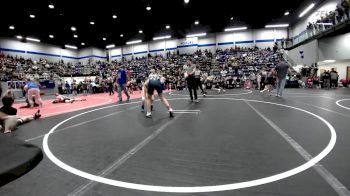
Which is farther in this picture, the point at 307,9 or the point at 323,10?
the point at 307,9

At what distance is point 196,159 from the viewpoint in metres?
3.13

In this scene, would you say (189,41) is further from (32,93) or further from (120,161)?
(120,161)

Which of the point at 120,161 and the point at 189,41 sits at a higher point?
the point at 189,41

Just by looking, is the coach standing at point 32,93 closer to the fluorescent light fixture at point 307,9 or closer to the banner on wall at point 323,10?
the banner on wall at point 323,10

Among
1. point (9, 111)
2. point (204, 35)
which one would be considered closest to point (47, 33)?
point (204, 35)

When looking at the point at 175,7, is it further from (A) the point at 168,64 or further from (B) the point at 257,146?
(B) the point at 257,146

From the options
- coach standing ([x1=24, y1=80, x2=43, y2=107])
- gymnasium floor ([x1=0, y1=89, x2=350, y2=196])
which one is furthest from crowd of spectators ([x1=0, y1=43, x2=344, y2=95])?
gymnasium floor ([x1=0, y1=89, x2=350, y2=196])

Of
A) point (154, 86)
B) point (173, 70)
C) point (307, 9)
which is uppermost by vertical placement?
point (307, 9)

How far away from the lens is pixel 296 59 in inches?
1143

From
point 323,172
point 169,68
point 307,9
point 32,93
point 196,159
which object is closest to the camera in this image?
point 323,172

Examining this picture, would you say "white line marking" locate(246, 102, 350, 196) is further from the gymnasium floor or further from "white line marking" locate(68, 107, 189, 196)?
"white line marking" locate(68, 107, 189, 196)

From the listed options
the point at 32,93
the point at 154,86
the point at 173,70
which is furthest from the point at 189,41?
the point at 154,86

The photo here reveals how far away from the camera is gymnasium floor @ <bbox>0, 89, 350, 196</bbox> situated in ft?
7.66

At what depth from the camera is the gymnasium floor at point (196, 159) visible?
233 centimetres
